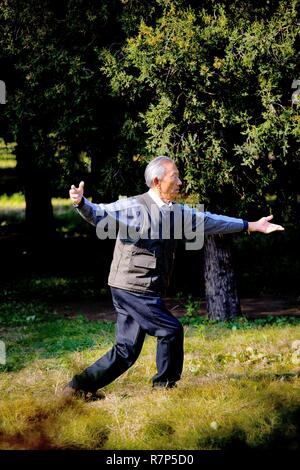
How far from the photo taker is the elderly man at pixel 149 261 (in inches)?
211

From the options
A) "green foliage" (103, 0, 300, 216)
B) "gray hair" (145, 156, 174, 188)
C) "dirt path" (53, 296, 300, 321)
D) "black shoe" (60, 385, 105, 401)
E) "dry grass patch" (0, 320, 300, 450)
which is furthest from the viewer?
"dirt path" (53, 296, 300, 321)

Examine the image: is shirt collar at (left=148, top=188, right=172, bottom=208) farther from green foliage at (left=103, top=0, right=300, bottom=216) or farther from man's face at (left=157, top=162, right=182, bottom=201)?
green foliage at (left=103, top=0, right=300, bottom=216)

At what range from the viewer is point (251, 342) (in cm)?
799

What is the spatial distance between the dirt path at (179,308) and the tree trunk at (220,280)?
1331 mm

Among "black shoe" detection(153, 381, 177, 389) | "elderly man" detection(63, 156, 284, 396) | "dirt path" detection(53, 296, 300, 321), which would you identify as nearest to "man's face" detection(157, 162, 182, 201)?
"elderly man" detection(63, 156, 284, 396)

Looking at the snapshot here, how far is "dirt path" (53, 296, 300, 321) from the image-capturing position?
559 inches

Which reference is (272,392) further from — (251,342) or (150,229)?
(251,342)

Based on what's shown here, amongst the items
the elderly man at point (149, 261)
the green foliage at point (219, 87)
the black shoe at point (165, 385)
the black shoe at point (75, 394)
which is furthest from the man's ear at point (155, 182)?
the green foliage at point (219, 87)

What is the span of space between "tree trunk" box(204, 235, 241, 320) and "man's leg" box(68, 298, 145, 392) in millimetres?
6814

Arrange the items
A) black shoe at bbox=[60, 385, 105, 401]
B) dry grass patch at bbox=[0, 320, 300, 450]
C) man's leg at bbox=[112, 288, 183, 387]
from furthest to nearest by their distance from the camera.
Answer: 1. black shoe at bbox=[60, 385, 105, 401]
2. man's leg at bbox=[112, 288, 183, 387]
3. dry grass patch at bbox=[0, 320, 300, 450]

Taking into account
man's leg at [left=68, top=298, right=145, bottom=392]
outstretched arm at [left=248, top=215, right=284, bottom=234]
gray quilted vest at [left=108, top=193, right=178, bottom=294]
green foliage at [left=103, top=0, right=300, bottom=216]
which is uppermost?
green foliage at [left=103, top=0, right=300, bottom=216]

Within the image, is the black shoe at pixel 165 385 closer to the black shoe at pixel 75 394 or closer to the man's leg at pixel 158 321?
the man's leg at pixel 158 321

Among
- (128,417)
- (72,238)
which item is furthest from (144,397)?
(72,238)

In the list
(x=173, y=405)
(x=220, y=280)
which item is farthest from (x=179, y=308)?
(x=173, y=405)
